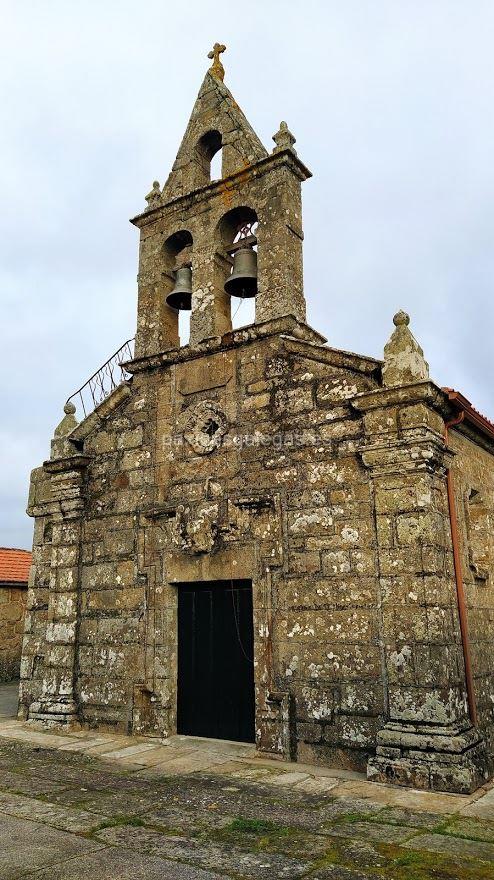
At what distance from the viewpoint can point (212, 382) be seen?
311 inches

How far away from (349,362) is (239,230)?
309cm

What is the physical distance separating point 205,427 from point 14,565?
901 centimetres

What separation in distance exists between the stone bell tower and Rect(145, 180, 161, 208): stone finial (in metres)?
0.01

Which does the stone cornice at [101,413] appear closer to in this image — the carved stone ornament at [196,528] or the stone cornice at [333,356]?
the carved stone ornament at [196,528]

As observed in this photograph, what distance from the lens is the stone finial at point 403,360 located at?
248 inches

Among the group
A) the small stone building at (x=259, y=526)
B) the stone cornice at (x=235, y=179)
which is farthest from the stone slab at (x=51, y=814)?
the stone cornice at (x=235, y=179)

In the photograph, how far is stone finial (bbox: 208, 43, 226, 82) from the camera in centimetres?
936

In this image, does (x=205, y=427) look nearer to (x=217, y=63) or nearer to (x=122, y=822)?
(x=122, y=822)

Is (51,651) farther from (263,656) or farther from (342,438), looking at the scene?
(342,438)

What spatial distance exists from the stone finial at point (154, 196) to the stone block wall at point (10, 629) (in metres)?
8.94

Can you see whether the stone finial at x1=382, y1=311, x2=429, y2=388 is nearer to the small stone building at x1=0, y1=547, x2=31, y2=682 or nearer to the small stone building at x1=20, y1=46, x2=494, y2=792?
the small stone building at x1=20, y1=46, x2=494, y2=792

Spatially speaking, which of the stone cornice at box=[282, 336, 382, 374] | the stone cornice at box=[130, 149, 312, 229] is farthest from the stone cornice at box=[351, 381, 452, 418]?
the stone cornice at box=[130, 149, 312, 229]

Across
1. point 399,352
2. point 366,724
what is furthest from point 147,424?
point 366,724

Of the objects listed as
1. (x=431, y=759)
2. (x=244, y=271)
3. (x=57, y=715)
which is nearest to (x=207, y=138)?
(x=244, y=271)
